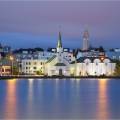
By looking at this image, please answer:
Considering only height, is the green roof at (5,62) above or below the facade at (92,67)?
above

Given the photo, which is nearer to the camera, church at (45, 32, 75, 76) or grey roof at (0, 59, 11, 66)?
church at (45, 32, 75, 76)

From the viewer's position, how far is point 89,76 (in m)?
81.7

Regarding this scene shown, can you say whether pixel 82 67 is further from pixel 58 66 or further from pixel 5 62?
pixel 5 62

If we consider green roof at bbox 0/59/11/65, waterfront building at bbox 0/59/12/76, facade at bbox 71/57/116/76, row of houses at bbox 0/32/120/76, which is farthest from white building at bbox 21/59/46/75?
facade at bbox 71/57/116/76

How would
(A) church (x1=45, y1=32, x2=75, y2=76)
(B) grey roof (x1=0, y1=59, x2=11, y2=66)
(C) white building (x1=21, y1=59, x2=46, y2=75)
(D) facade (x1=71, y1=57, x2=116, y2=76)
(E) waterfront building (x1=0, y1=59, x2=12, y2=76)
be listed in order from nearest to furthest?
1. (D) facade (x1=71, y1=57, x2=116, y2=76)
2. (A) church (x1=45, y1=32, x2=75, y2=76)
3. (E) waterfront building (x1=0, y1=59, x2=12, y2=76)
4. (B) grey roof (x1=0, y1=59, x2=11, y2=66)
5. (C) white building (x1=21, y1=59, x2=46, y2=75)

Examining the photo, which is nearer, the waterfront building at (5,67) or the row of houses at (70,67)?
the row of houses at (70,67)

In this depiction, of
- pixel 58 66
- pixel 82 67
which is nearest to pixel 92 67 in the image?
pixel 82 67

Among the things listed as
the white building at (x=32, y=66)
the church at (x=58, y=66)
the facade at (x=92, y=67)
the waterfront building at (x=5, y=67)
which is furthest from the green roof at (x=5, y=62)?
the facade at (x=92, y=67)

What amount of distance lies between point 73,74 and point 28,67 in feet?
30.2

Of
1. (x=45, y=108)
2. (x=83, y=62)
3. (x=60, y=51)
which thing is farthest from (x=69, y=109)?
(x=60, y=51)

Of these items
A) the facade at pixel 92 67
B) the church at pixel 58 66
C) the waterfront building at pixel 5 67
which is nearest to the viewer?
the facade at pixel 92 67

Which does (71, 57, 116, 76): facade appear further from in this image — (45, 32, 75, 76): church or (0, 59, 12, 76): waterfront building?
(0, 59, 12, 76): waterfront building

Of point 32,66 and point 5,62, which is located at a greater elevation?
point 5,62

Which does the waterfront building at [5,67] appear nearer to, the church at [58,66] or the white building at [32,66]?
the white building at [32,66]
